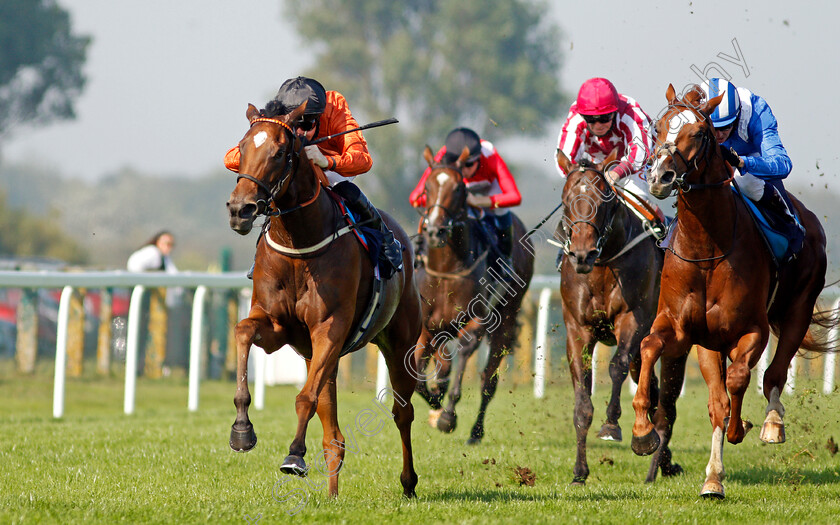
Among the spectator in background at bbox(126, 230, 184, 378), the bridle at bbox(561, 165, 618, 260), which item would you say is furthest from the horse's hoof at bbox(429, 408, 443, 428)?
the spectator in background at bbox(126, 230, 184, 378)

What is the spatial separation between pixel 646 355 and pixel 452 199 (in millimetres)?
2959

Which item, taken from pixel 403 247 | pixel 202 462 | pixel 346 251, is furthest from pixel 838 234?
pixel 202 462

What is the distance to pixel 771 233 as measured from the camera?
5531 mm

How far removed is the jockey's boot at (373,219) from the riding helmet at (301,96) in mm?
547

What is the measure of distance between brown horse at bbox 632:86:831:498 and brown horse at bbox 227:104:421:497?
1470mm

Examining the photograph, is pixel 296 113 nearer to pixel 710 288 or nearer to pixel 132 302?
pixel 710 288

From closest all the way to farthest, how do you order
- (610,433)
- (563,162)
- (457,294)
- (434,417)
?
(610,433) < (563,162) < (434,417) < (457,294)

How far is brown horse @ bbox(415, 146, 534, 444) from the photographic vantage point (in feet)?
25.5

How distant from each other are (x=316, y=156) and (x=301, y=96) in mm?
290

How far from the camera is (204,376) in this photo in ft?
43.1

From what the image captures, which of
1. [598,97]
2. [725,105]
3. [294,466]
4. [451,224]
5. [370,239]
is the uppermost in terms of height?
[598,97]

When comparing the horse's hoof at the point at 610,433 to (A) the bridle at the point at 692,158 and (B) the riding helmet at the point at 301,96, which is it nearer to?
(A) the bridle at the point at 692,158

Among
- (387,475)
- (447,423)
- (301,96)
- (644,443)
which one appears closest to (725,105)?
(644,443)

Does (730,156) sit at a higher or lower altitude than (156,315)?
higher
